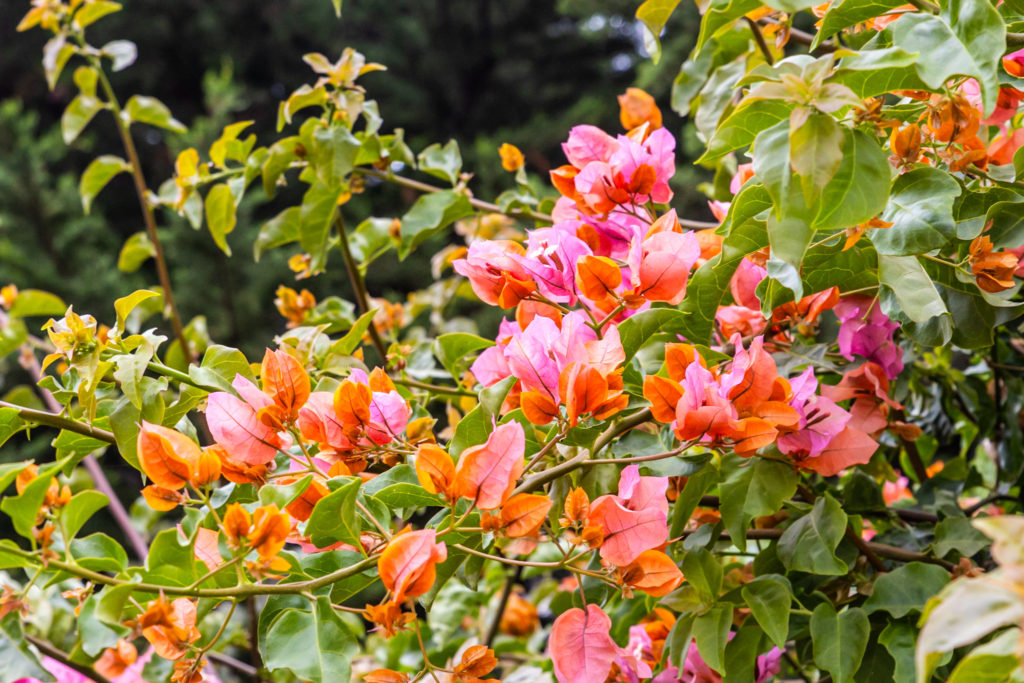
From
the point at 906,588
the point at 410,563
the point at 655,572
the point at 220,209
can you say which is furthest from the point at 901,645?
the point at 220,209

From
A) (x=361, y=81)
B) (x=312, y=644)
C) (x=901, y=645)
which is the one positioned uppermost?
(x=312, y=644)

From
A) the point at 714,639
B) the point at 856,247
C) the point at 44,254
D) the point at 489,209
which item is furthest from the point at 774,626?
the point at 44,254

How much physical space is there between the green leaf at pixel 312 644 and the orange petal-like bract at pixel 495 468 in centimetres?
7

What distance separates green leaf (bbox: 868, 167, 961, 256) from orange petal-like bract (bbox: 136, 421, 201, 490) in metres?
0.29

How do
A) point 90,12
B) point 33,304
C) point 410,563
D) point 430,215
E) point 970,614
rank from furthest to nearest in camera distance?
point 33,304 → point 90,12 → point 430,215 → point 410,563 → point 970,614

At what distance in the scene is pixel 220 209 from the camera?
0.66 m

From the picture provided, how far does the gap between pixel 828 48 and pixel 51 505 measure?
0.57 m

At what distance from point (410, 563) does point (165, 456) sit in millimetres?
111

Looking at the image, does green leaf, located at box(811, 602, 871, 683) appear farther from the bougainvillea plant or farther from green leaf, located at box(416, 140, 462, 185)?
green leaf, located at box(416, 140, 462, 185)

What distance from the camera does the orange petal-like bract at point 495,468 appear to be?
0.31 metres

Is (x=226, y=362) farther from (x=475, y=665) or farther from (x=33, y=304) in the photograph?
(x=33, y=304)

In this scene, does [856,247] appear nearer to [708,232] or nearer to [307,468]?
[708,232]

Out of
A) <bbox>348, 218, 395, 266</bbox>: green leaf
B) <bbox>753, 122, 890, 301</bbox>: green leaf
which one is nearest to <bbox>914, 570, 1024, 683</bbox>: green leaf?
<bbox>753, 122, 890, 301</bbox>: green leaf

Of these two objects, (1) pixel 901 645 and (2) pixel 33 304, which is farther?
(2) pixel 33 304
